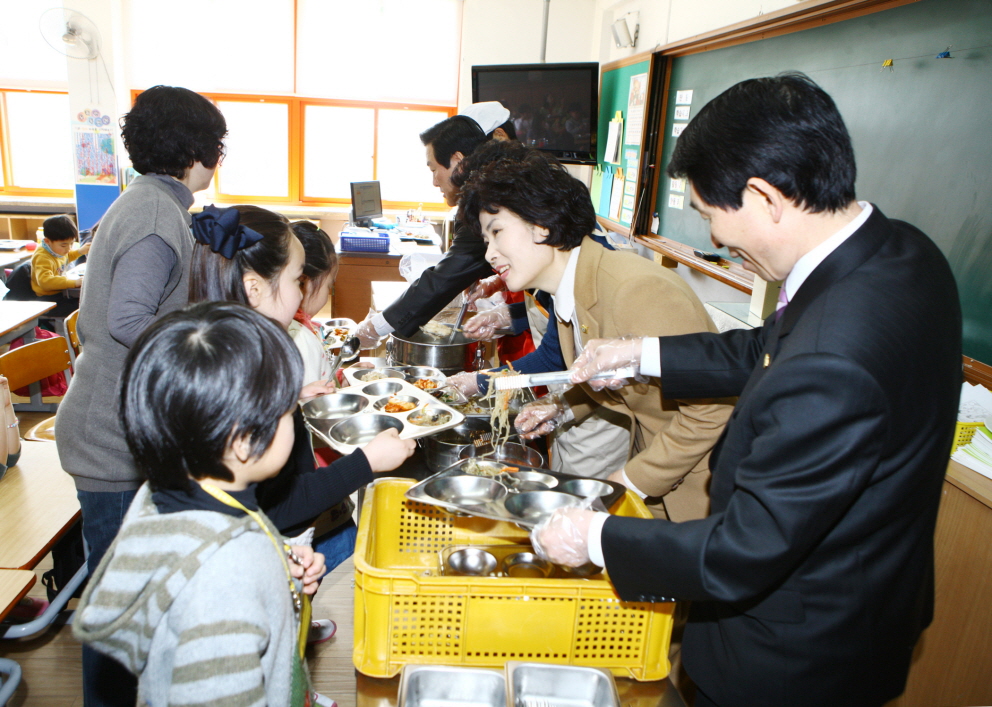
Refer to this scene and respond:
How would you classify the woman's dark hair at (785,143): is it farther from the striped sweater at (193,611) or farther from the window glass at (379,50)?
the window glass at (379,50)

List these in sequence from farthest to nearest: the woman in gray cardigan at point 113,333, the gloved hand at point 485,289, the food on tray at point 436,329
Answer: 1. the gloved hand at point 485,289
2. the food on tray at point 436,329
3. the woman in gray cardigan at point 113,333

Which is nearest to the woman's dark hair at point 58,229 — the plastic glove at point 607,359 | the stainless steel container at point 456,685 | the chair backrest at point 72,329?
the chair backrest at point 72,329

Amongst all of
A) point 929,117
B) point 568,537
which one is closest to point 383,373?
point 568,537

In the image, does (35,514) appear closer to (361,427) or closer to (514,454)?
(361,427)

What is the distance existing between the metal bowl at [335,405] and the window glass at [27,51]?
699 centimetres

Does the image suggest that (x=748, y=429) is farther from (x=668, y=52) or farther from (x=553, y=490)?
(x=668, y=52)

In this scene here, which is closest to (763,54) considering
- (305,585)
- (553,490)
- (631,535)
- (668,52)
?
(668,52)

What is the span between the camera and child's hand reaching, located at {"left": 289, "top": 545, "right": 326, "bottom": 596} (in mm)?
1153

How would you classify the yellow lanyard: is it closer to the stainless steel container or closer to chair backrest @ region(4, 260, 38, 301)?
the stainless steel container

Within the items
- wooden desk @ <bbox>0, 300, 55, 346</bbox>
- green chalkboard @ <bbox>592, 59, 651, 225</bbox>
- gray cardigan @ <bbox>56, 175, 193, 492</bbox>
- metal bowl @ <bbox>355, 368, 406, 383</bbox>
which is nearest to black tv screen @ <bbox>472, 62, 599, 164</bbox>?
green chalkboard @ <bbox>592, 59, 651, 225</bbox>

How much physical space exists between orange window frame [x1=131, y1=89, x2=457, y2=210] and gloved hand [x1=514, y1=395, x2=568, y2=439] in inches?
253

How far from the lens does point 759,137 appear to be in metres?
0.97

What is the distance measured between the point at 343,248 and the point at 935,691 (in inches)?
178

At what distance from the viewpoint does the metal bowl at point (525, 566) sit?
1406 mm
